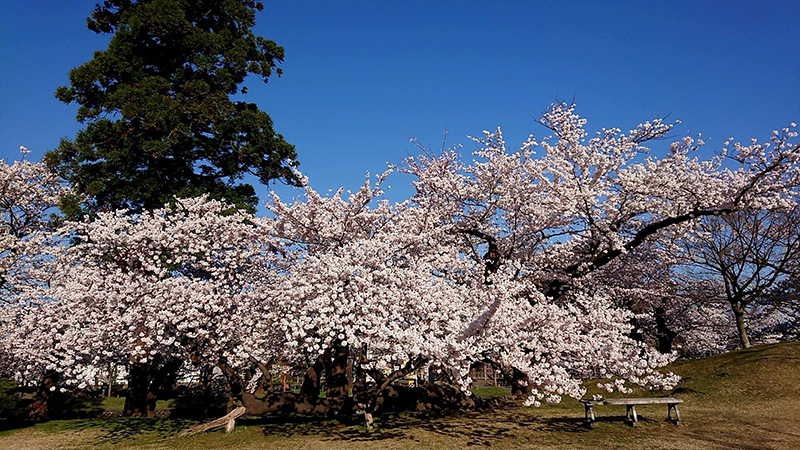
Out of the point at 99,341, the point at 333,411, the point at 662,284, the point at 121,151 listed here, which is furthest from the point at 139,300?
the point at 662,284

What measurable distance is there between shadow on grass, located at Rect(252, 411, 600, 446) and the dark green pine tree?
12.0 meters

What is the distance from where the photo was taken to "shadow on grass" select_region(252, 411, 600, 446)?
40.7 ft

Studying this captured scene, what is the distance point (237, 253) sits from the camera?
15.5m

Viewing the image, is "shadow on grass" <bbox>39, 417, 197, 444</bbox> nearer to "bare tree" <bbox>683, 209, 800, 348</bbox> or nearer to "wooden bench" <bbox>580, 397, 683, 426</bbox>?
"wooden bench" <bbox>580, 397, 683, 426</bbox>

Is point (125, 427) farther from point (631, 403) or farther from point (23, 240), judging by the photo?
point (631, 403)

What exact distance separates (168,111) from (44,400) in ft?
43.6

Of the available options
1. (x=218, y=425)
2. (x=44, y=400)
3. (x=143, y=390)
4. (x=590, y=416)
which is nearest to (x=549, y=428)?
(x=590, y=416)

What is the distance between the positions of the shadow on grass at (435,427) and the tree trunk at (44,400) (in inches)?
376

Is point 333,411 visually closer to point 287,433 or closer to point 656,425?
point 287,433

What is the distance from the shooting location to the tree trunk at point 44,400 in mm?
18938

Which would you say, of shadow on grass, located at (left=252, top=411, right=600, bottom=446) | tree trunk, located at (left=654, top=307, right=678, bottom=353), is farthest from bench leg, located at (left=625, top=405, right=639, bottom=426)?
tree trunk, located at (left=654, top=307, right=678, bottom=353)

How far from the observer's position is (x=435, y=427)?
13570 mm

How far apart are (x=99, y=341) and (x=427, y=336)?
9.45 metres

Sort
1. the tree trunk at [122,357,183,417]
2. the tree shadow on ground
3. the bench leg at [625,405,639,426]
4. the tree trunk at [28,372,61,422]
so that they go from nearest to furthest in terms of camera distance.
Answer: the bench leg at [625,405,639,426], the tree shadow on ground, the tree trunk at [28,372,61,422], the tree trunk at [122,357,183,417]
